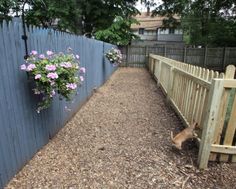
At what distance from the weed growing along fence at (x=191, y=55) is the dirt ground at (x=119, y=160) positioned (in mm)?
13050

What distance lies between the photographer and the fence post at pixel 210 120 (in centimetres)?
264

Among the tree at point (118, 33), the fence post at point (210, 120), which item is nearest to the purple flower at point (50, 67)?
the fence post at point (210, 120)

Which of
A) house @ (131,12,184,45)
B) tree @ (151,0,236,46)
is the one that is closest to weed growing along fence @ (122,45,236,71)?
tree @ (151,0,236,46)

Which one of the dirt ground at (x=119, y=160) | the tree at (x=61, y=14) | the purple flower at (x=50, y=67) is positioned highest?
the tree at (x=61, y=14)

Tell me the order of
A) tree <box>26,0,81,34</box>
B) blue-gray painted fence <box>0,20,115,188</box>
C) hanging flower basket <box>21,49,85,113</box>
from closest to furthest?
blue-gray painted fence <box>0,20,115,188</box>, hanging flower basket <box>21,49,85,113</box>, tree <box>26,0,81,34</box>

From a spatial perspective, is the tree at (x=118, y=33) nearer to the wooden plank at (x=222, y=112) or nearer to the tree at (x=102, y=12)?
the tree at (x=102, y=12)

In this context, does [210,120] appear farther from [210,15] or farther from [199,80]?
[210,15]

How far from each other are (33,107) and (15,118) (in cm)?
41

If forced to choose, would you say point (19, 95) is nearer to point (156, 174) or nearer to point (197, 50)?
point (156, 174)

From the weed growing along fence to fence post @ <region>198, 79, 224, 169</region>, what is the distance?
1477 cm

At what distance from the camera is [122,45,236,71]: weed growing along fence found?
1712 cm

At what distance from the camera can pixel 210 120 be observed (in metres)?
2.68

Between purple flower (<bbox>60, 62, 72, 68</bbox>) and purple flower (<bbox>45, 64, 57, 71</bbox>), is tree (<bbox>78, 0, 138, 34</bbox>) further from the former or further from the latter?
purple flower (<bbox>45, 64, 57, 71</bbox>)

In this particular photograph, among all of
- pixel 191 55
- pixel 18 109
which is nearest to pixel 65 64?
pixel 18 109
